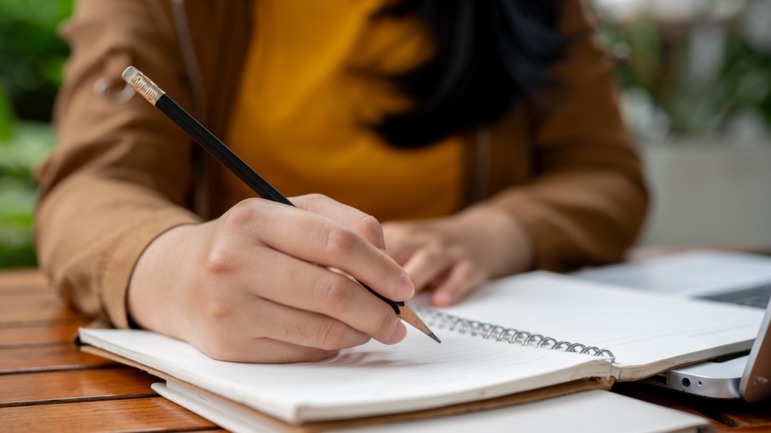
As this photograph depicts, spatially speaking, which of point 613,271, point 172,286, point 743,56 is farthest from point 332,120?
point 743,56

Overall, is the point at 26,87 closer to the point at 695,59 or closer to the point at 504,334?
the point at 695,59

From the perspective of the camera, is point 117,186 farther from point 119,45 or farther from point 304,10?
point 304,10

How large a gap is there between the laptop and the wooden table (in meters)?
0.01

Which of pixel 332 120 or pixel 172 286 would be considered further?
pixel 332 120

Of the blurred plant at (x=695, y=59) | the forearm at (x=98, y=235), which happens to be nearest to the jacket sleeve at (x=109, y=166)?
the forearm at (x=98, y=235)

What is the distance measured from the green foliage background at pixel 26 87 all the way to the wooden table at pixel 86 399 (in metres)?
1.38

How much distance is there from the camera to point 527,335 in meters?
0.49

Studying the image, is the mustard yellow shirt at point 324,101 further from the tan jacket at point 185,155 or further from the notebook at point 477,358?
the notebook at point 477,358

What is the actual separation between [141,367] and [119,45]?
424mm

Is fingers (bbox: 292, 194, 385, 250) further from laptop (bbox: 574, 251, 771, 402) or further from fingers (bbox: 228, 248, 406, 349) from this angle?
laptop (bbox: 574, 251, 771, 402)

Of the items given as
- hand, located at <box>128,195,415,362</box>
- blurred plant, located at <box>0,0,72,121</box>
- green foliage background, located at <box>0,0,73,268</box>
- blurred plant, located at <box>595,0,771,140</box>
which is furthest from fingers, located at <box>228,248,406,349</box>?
blurred plant, located at <box>0,0,72,121</box>

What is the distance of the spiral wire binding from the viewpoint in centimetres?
46

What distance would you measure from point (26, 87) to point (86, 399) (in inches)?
86.5

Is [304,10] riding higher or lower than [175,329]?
higher
